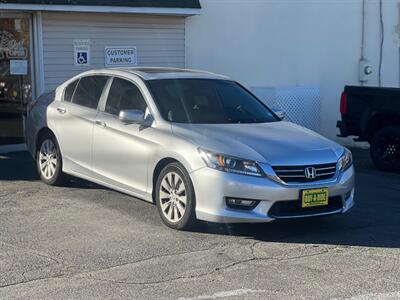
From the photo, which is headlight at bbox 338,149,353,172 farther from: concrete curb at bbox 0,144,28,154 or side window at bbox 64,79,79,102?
concrete curb at bbox 0,144,28,154

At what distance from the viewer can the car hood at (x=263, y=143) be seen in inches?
261

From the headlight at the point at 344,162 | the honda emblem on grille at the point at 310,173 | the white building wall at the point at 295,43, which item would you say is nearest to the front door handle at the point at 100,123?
the honda emblem on grille at the point at 310,173

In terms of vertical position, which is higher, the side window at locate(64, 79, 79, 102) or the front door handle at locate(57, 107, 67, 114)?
the side window at locate(64, 79, 79, 102)

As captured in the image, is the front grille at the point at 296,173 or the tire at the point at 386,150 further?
the tire at the point at 386,150

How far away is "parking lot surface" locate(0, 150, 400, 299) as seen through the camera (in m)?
5.34

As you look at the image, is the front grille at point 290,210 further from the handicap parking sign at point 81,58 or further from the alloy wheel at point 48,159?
the handicap parking sign at point 81,58

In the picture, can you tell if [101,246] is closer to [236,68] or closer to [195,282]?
[195,282]

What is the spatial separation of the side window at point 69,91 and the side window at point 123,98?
3.01ft

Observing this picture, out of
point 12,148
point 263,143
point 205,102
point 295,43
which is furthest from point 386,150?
point 12,148

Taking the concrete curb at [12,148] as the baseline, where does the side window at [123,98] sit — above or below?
above

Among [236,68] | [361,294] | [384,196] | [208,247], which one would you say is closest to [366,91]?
[384,196]

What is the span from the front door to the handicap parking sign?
35.3 inches

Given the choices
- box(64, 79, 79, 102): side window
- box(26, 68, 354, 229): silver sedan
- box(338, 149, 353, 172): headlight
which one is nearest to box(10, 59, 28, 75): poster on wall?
box(26, 68, 354, 229): silver sedan

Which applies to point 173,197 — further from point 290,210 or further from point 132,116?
point 290,210
